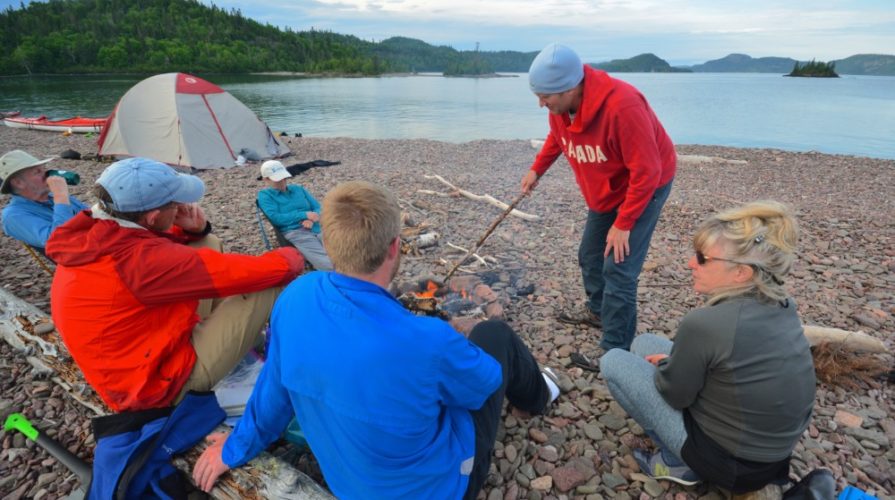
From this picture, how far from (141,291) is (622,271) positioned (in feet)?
10.0

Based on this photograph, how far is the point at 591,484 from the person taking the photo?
2439 mm

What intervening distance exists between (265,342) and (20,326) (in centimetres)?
201

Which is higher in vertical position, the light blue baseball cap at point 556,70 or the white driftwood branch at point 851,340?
the light blue baseball cap at point 556,70

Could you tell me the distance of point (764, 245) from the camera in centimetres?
191

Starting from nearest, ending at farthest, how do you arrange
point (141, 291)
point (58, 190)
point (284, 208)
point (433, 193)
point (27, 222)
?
1. point (141, 291)
2. point (58, 190)
3. point (27, 222)
4. point (284, 208)
5. point (433, 193)

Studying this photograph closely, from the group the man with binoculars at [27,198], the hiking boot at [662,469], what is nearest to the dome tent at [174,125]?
the man with binoculars at [27,198]

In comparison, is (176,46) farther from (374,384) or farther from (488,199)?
(374,384)

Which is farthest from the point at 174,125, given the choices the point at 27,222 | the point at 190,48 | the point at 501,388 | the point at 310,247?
the point at 190,48

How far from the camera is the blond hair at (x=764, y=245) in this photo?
190 centimetres

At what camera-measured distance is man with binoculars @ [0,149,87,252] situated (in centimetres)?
388

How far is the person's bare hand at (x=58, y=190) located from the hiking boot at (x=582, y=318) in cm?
451

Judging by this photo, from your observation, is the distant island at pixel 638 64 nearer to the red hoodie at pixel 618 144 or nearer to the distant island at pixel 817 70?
the distant island at pixel 817 70

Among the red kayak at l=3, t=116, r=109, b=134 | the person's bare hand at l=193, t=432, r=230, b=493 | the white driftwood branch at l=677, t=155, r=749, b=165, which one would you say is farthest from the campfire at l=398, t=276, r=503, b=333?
the red kayak at l=3, t=116, r=109, b=134

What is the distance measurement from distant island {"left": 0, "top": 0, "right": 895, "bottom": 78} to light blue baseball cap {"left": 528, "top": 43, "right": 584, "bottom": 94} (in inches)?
3830
